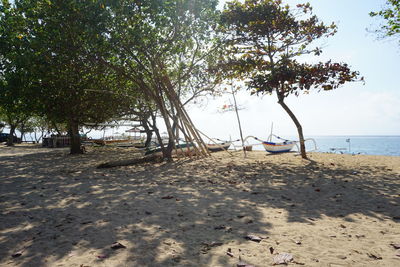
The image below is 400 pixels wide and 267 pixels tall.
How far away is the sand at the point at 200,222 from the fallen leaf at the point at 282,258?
0.25 feet

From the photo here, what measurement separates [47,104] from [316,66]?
17641mm

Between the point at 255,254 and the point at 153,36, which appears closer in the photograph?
the point at 255,254

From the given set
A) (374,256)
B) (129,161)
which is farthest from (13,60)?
(374,256)

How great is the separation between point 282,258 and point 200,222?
5.77 feet

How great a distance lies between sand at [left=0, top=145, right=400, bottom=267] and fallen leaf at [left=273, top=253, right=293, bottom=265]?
2.9 inches

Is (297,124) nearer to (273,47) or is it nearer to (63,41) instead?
(273,47)

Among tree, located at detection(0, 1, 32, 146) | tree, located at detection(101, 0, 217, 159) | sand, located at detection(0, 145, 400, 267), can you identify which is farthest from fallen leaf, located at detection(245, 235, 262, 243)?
tree, located at detection(0, 1, 32, 146)

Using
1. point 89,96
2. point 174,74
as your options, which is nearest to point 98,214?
point 174,74

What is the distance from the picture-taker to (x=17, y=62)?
12562 mm

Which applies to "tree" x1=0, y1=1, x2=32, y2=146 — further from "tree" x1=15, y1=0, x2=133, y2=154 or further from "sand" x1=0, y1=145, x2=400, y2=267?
"sand" x1=0, y1=145, x2=400, y2=267

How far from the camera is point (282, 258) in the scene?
3.17 m

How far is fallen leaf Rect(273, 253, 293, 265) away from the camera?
3071 millimetres

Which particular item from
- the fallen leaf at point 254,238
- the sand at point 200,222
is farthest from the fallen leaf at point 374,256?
the fallen leaf at point 254,238

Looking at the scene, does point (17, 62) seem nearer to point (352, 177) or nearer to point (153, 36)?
point (153, 36)
